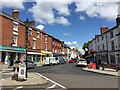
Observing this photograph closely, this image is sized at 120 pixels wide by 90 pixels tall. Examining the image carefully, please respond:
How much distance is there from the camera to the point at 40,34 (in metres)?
52.7

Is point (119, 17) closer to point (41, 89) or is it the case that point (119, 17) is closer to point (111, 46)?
point (111, 46)

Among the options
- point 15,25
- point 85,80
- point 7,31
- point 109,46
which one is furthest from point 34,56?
point 85,80

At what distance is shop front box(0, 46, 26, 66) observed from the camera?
32.7 m

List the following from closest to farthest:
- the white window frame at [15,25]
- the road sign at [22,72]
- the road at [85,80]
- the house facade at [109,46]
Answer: the road at [85,80], the road sign at [22,72], the white window frame at [15,25], the house facade at [109,46]

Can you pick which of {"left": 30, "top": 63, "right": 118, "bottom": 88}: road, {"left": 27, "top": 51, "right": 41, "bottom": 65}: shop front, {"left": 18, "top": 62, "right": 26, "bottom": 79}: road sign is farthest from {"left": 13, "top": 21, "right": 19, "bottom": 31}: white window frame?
{"left": 18, "top": 62, "right": 26, "bottom": 79}: road sign

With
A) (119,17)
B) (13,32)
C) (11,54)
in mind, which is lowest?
(11,54)

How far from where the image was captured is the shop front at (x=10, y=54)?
32688mm

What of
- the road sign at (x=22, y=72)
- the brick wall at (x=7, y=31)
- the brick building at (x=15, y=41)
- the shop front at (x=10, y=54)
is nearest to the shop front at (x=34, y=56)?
the brick building at (x=15, y=41)

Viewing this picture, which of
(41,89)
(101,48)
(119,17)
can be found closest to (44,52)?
(101,48)

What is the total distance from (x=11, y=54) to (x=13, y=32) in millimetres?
4249

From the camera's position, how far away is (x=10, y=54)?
35781mm

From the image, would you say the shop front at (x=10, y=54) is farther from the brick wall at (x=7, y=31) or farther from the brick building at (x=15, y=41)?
the brick wall at (x=7, y=31)

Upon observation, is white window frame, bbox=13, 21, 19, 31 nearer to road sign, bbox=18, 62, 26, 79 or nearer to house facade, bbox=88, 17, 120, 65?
house facade, bbox=88, 17, 120, 65

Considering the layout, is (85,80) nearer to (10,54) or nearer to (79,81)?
(79,81)
